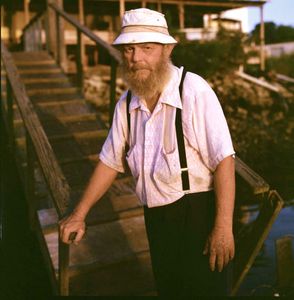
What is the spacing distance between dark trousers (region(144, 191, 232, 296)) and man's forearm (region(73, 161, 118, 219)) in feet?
0.86

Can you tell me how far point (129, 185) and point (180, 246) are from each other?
2.04m

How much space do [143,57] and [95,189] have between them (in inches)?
26.8

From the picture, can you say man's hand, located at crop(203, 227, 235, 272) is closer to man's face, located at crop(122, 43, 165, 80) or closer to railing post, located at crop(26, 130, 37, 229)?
man's face, located at crop(122, 43, 165, 80)

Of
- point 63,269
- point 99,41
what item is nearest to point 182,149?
point 63,269

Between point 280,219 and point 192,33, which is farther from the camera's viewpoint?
point 192,33

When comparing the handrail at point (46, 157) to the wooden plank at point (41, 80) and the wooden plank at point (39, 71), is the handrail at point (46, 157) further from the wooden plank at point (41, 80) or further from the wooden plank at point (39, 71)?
the wooden plank at point (39, 71)

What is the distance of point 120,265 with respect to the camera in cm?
300

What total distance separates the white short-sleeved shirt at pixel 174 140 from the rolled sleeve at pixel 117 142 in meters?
0.07

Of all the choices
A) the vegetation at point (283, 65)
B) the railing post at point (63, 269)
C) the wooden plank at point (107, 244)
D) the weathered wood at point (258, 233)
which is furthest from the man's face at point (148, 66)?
the vegetation at point (283, 65)

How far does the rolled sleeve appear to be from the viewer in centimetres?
203

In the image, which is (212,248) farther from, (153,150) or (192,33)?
(192,33)

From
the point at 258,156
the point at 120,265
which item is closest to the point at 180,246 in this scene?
the point at 120,265

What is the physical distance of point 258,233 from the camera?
8.20ft

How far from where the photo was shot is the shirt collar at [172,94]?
1799 mm
